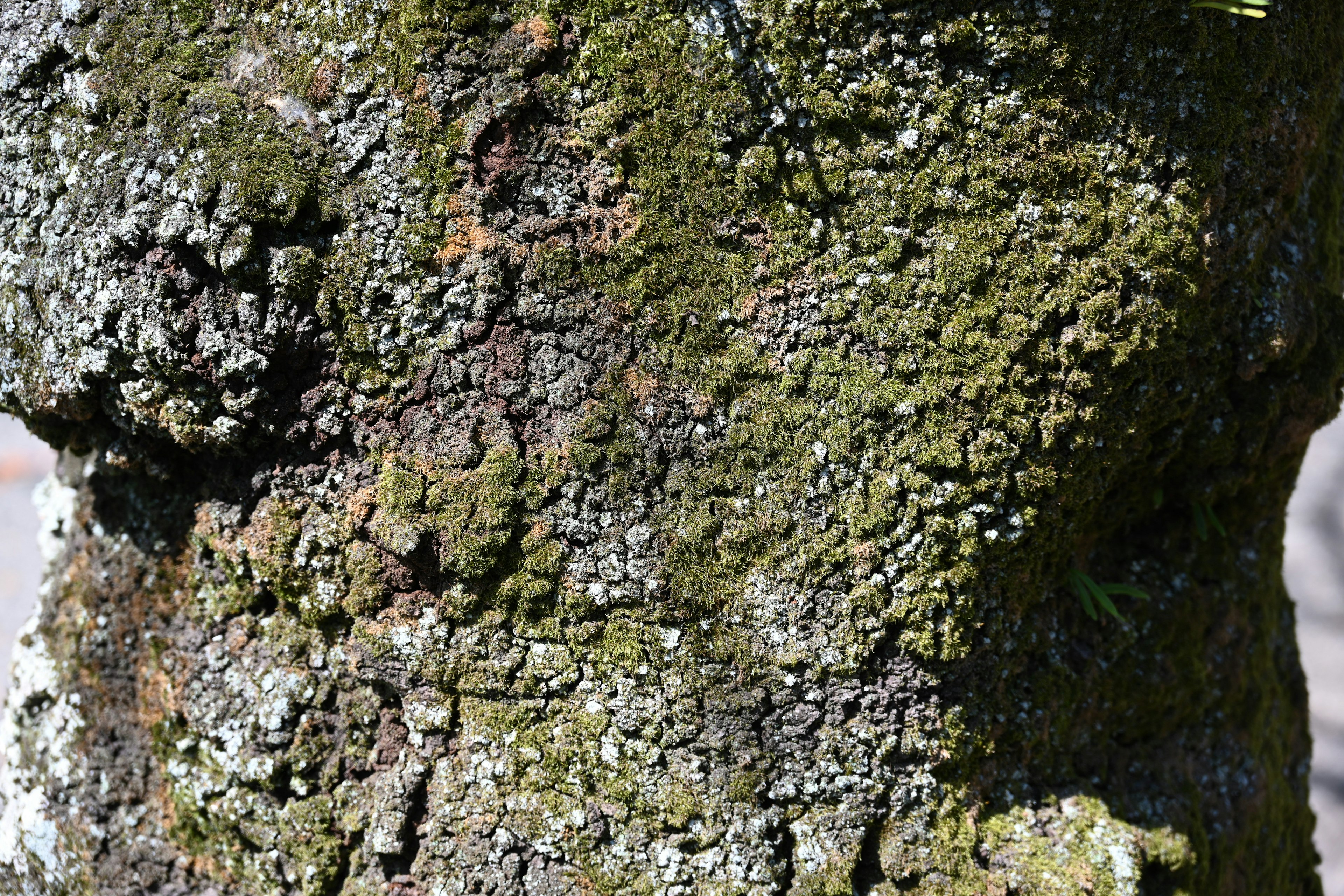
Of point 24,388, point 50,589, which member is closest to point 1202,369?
point 24,388

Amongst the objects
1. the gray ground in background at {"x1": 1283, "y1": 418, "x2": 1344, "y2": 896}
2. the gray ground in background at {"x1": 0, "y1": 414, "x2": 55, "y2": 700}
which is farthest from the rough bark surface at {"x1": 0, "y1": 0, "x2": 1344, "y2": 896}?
the gray ground in background at {"x1": 0, "y1": 414, "x2": 55, "y2": 700}

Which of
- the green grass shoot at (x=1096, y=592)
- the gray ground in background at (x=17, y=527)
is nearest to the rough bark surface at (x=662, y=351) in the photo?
the green grass shoot at (x=1096, y=592)

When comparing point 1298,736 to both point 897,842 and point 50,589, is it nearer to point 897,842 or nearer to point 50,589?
point 897,842

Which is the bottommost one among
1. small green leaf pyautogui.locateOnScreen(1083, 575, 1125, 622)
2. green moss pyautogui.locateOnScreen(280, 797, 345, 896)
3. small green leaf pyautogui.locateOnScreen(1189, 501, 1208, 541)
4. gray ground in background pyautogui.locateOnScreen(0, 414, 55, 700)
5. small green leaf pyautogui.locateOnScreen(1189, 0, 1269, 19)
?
green moss pyautogui.locateOnScreen(280, 797, 345, 896)

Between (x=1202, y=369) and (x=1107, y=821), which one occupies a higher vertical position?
(x=1202, y=369)

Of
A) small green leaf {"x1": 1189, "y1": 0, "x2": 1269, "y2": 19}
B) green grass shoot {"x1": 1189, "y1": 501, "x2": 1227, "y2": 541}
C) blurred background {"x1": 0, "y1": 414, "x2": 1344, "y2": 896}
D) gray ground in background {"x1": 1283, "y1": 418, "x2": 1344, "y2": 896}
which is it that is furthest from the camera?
blurred background {"x1": 0, "y1": 414, "x2": 1344, "y2": 896}

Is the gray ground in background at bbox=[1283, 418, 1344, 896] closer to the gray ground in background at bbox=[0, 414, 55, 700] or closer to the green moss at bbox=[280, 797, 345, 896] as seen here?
the green moss at bbox=[280, 797, 345, 896]
